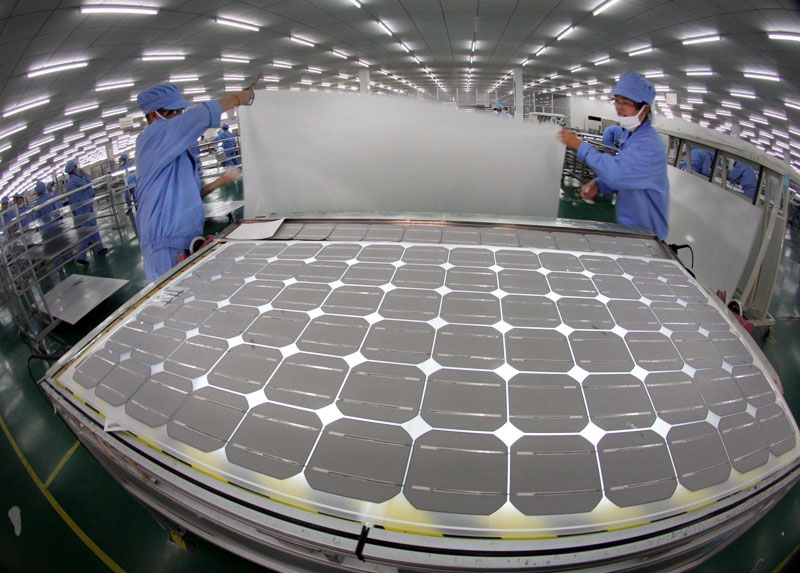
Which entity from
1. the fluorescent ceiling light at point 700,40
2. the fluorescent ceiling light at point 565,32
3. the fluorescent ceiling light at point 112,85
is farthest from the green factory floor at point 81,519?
the fluorescent ceiling light at point 565,32

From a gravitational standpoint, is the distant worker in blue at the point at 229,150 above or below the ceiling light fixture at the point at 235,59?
below

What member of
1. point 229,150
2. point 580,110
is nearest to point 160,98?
point 229,150

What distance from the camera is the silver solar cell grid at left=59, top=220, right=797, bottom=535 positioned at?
802 millimetres

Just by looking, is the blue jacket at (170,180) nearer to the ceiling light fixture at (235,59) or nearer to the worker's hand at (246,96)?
the worker's hand at (246,96)

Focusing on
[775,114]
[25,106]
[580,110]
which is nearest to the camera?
[25,106]

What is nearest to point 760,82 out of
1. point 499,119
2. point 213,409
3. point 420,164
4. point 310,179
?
point 499,119

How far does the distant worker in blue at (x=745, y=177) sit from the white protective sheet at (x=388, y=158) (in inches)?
231

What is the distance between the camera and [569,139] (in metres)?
2.08

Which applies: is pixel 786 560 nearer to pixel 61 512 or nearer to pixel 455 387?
pixel 455 387

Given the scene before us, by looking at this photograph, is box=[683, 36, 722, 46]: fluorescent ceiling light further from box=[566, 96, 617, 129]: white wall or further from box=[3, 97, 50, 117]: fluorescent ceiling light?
box=[3, 97, 50, 117]: fluorescent ceiling light

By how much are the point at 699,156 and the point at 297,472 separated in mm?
7300

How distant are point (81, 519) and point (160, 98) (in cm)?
260

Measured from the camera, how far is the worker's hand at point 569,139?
2.04 meters

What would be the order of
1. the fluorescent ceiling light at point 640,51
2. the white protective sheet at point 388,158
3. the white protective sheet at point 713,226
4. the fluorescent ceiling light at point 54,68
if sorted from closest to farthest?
1. the white protective sheet at point 388,158
2. the fluorescent ceiling light at point 54,68
3. the white protective sheet at point 713,226
4. the fluorescent ceiling light at point 640,51
